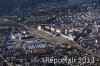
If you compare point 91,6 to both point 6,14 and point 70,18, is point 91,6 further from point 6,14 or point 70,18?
point 6,14

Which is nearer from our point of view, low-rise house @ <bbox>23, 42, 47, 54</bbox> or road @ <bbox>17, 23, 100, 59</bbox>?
low-rise house @ <bbox>23, 42, 47, 54</bbox>

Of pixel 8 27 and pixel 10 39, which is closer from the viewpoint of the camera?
pixel 10 39

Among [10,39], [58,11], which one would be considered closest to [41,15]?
[58,11]

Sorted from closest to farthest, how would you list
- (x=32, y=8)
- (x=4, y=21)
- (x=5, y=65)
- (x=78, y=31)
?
(x=5, y=65) → (x=78, y=31) → (x=4, y=21) → (x=32, y=8)

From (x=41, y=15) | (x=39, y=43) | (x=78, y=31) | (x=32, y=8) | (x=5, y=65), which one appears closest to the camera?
(x=5, y=65)

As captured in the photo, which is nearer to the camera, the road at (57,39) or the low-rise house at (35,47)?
the low-rise house at (35,47)

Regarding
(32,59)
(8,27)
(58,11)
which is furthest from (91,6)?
(32,59)

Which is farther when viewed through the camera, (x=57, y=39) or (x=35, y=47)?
(x=57, y=39)

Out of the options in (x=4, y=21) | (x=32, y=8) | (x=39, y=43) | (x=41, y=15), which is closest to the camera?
(x=39, y=43)

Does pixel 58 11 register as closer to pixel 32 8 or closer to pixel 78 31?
pixel 32 8
